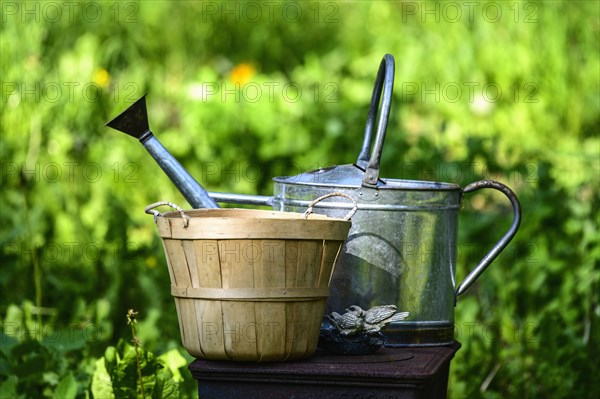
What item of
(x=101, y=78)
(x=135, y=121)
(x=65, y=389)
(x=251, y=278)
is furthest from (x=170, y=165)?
(x=101, y=78)

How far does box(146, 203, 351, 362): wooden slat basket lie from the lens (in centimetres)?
166

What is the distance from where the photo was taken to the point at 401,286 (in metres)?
1.93

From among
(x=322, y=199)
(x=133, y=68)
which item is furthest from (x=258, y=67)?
(x=322, y=199)

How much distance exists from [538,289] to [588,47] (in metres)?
2.20

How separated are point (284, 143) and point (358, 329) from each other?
2.40m

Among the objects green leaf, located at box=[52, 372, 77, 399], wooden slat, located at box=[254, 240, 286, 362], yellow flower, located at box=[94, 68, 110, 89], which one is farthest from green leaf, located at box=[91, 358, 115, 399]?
yellow flower, located at box=[94, 68, 110, 89]

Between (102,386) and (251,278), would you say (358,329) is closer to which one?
(251,278)

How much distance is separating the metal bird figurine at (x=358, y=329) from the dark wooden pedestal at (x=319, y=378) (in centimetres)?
4

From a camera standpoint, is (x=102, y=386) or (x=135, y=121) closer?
(x=135, y=121)

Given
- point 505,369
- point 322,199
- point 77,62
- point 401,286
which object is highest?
point 77,62

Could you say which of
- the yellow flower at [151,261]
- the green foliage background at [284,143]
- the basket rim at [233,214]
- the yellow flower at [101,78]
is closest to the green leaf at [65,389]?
the green foliage background at [284,143]

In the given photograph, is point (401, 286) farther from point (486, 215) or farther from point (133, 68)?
point (133, 68)

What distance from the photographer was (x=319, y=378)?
1707 mm

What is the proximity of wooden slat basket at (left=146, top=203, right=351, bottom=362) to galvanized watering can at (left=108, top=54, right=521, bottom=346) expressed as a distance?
0.54 feet
